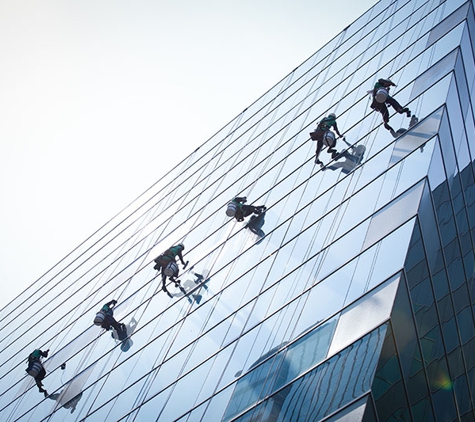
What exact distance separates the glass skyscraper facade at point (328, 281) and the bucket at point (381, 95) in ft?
2.33

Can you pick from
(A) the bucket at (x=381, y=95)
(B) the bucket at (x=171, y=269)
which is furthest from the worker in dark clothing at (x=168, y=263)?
(A) the bucket at (x=381, y=95)

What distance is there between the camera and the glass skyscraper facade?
37.1 ft

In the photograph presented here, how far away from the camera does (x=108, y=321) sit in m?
22.1

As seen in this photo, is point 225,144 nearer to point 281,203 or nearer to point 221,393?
point 281,203

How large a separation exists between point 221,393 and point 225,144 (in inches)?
829

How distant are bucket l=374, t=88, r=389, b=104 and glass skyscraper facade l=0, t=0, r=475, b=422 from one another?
28.0 inches

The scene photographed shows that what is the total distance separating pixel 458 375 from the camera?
13.5 meters

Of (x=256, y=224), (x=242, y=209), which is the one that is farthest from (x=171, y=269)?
(x=256, y=224)

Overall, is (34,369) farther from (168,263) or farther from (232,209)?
(232,209)

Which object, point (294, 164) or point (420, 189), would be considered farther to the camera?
point (294, 164)

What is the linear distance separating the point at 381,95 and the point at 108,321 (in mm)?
12235

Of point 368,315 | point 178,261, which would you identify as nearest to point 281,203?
point 178,261

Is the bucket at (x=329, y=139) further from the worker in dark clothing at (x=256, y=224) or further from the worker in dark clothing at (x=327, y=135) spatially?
the worker in dark clothing at (x=256, y=224)

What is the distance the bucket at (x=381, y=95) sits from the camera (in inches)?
625
